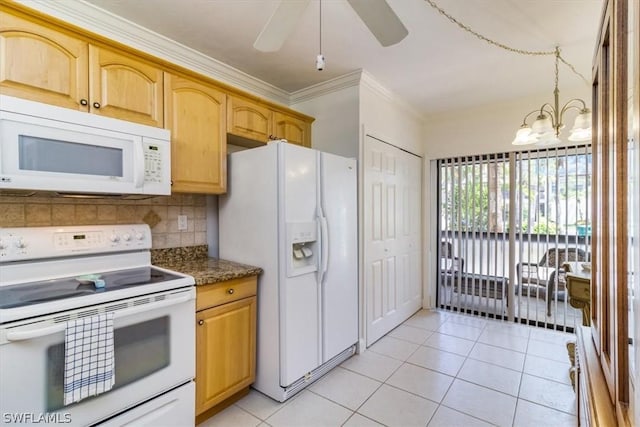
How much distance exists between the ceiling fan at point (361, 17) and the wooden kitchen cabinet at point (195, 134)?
0.77m

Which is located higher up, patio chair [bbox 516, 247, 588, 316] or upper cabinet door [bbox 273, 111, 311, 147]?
upper cabinet door [bbox 273, 111, 311, 147]

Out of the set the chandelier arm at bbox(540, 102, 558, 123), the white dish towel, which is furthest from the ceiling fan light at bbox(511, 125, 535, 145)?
the white dish towel

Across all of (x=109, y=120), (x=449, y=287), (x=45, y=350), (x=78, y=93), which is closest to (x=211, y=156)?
(x=109, y=120)

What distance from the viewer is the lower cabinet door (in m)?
1.81

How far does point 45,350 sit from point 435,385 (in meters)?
2.32

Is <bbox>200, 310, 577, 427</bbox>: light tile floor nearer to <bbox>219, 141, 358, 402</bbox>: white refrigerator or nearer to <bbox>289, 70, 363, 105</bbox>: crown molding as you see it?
<bbox>219, 141, 358, 402</bbox>: white refrigerator

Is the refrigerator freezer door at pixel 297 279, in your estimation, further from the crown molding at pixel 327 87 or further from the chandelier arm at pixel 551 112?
the chandelier arm at pixel 551 112

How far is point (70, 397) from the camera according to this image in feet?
4.16

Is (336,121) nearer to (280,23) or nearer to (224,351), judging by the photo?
(280,23)

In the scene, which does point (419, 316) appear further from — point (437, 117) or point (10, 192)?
point (10, 192)

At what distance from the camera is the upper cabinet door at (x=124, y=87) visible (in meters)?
1.65

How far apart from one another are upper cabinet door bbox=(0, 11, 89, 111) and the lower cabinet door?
54.2 inches

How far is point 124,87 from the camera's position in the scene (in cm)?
175

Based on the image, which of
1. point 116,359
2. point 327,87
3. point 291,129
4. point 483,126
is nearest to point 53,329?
point 116,359
